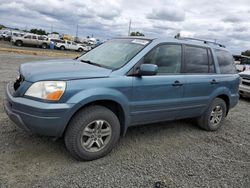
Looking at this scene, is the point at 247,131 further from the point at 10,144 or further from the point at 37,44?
the point at 37,44

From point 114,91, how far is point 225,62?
10.1 ft

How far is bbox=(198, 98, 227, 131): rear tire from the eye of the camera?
517 cm

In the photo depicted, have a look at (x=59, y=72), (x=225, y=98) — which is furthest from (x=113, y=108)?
(x=225, y=98)

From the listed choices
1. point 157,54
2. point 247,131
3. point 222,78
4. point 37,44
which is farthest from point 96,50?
point 37,44

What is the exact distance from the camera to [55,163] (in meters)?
3.43

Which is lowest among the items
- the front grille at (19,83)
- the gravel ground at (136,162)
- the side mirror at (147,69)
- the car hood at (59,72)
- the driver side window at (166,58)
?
the gravel ground at (136,162)

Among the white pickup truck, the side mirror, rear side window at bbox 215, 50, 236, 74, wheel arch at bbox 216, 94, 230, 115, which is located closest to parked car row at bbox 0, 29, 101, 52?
the white pickup truck

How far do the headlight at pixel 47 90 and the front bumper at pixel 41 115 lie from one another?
8 cm

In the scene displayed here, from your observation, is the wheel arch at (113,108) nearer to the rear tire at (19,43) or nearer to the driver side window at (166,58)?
the driver side window at (166,58)

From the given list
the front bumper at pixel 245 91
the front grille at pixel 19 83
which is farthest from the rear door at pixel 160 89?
the front bumper at pixel 245 91

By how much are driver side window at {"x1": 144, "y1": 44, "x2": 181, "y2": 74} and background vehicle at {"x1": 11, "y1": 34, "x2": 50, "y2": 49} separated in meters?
35.8

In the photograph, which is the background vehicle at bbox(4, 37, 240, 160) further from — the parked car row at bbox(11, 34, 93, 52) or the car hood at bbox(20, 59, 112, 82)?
the parked car row at bbox(11, 34, 93, 52)

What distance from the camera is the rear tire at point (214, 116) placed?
17.0ft

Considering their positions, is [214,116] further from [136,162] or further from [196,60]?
[136,162]
